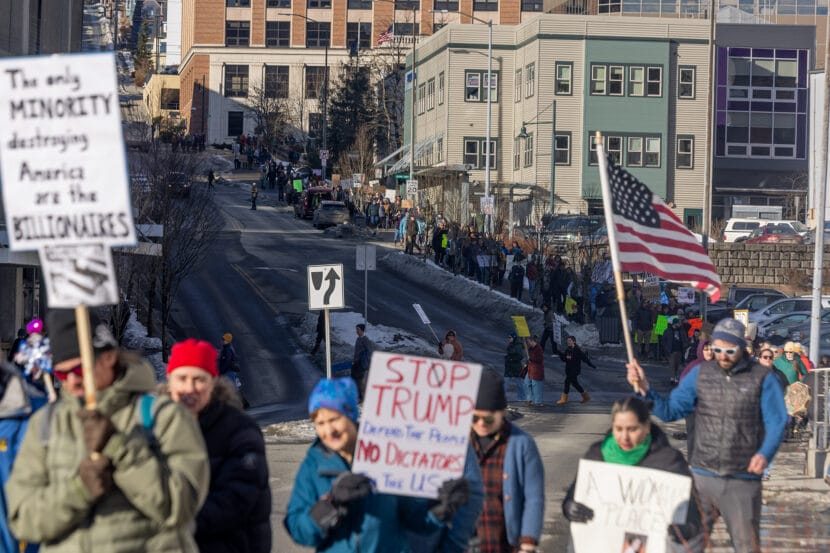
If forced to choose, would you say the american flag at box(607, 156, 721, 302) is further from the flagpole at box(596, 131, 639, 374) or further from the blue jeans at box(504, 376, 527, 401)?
the blue jeans at box(504, 376, 527, 401)

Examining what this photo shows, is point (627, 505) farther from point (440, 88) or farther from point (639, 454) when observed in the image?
point (440, 88)

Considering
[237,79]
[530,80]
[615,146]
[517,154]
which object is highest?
[237,79]

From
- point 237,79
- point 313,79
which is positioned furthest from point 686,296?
point 237,79

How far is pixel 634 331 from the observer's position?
40188 millimetres

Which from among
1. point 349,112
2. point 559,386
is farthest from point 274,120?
point 559,386

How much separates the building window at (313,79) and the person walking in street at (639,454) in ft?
374

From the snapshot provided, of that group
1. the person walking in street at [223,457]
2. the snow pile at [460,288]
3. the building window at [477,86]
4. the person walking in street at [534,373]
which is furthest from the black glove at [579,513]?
the building window at [477,86]

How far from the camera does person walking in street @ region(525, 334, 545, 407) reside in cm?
2862

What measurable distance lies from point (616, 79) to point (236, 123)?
56671mm

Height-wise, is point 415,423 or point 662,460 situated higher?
point 415,423

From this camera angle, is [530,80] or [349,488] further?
[530,80]

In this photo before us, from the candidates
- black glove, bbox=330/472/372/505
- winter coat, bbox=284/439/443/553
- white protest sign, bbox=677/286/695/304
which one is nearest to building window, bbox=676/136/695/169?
white protest sign, bbox=677/286/695/304

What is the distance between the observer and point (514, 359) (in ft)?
98.5

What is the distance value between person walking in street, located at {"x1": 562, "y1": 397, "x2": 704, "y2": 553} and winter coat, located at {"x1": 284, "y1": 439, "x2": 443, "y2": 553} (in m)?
1.49
